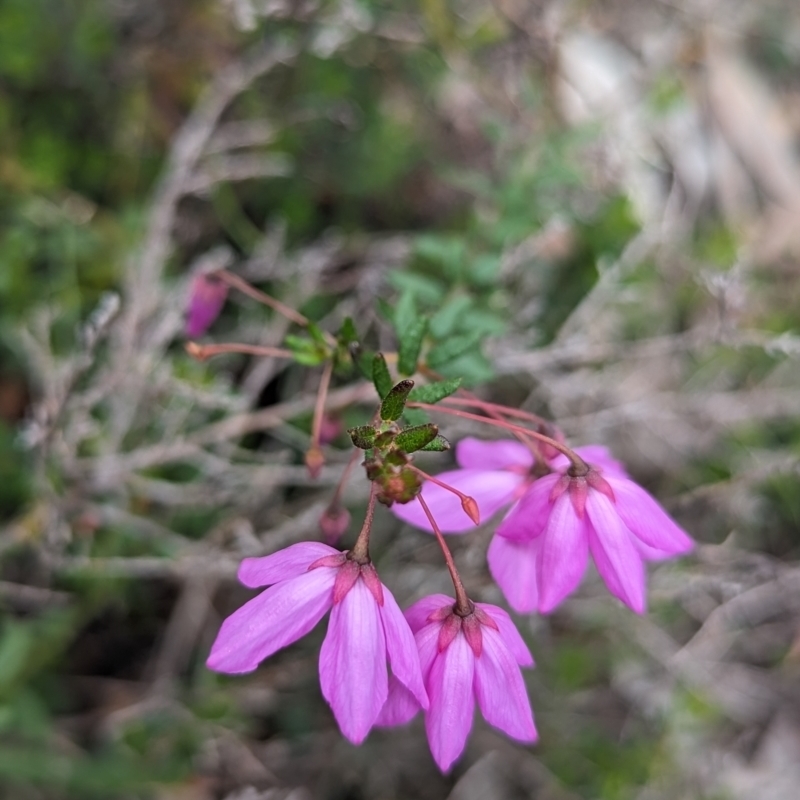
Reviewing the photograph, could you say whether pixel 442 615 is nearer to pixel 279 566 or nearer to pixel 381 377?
pixel 279 566

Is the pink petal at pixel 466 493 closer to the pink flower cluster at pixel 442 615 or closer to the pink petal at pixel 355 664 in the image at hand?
the pink flower cluster at pixel 442 615

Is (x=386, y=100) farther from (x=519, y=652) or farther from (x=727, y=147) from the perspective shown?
(x=519, y=652)

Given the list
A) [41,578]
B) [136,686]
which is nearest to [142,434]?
[41,578]

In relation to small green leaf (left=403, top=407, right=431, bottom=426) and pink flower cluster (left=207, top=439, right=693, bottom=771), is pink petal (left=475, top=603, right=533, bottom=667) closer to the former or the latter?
pink flower cluster (left=207, top=439, right=693, bottom=771)

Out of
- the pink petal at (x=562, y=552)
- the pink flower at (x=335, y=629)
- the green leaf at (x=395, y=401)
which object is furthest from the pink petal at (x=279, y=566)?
the pink petal at (x=562, y=552)

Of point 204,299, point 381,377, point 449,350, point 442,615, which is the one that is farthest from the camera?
point 204,299

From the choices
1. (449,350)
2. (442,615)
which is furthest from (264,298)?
(442,615)
